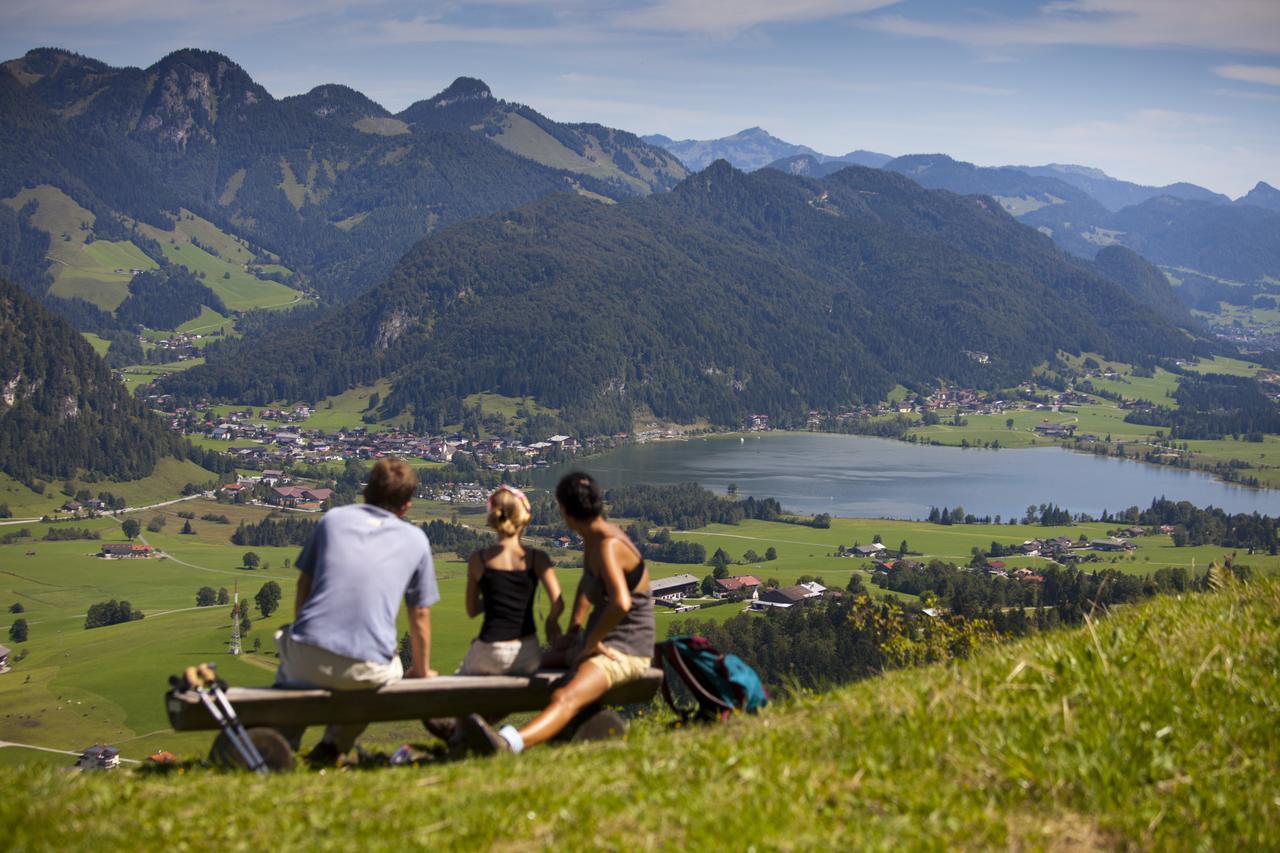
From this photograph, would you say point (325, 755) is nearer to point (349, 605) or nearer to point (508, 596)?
point (349, 605)

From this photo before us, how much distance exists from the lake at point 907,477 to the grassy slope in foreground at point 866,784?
104 m

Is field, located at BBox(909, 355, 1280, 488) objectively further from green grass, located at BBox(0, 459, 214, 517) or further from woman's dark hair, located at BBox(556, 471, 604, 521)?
woman's dark hair, located at BBox(556, 471, 604, 521)

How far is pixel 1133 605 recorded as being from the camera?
9641 millimetres

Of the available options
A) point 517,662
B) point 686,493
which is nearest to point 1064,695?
point 517,662

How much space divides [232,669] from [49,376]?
123 metres

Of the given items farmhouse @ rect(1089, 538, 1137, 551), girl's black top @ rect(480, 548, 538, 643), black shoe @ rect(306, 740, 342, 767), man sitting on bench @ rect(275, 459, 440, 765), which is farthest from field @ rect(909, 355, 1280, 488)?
black shoe @ rect(306, 740, 342, 767)

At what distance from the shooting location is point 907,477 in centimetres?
13650

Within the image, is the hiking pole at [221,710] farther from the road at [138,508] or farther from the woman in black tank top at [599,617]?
the road at [138,508]

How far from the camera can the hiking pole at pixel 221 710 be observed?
22.9ft

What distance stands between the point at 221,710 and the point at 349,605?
0.98 meters

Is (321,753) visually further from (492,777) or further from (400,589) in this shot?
(492,777)

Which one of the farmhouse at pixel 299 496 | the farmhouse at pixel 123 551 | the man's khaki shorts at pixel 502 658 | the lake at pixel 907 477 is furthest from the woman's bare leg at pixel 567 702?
the farmhouse at pixel 299 496

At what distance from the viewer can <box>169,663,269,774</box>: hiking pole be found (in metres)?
6.98

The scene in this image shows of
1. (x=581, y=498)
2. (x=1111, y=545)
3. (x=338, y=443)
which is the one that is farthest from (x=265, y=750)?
(x=338, y=443)
